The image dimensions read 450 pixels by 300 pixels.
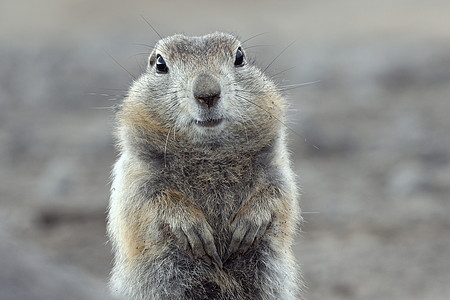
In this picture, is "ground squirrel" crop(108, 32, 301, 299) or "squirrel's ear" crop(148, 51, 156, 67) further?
"squirrel's ear" crop(148, 51, 156, 67)

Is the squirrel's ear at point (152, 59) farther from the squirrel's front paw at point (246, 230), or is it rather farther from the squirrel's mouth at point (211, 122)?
the squirrel's front paw at point (246, 230)

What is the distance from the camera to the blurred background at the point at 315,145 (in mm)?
7688

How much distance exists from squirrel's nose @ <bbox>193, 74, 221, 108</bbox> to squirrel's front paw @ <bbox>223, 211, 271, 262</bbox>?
662mm

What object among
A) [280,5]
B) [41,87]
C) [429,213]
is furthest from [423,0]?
[429,213]

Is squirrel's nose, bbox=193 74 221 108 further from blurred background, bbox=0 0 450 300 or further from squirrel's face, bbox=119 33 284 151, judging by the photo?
blurred background, bbox=0 0 450 300

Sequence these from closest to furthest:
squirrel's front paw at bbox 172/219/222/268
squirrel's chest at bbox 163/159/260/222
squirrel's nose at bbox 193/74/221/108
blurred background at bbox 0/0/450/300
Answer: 1. squirrel's nose at bbox 193/74/221/108
2. squirrel's front paw at bbox 172/219/222/268
3. squirrel's chest at bbox 163/159/260/222
4. blurred background at bbox 0/0/450/300

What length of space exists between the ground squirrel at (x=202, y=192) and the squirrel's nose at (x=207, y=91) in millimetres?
17

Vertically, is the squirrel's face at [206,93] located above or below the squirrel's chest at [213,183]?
above

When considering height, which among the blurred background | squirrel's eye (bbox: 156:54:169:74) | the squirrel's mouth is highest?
squirrel's eye (bbox: 156:54:169:74)

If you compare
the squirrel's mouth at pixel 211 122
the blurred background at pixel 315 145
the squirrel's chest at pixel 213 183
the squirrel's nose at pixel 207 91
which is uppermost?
the squirrel's nose at pixel 207 91

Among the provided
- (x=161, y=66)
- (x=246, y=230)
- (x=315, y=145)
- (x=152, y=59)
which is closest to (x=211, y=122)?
(x=246, y=230)

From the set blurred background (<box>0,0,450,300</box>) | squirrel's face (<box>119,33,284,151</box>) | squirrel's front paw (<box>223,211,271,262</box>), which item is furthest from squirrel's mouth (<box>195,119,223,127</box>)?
blurred background (<box>0,0,450,300</box>)

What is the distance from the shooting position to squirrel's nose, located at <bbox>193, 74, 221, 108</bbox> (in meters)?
4.79

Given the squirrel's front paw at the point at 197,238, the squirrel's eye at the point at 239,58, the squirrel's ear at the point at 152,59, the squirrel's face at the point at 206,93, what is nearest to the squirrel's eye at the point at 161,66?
the squirrel's face at the point at 206,93
